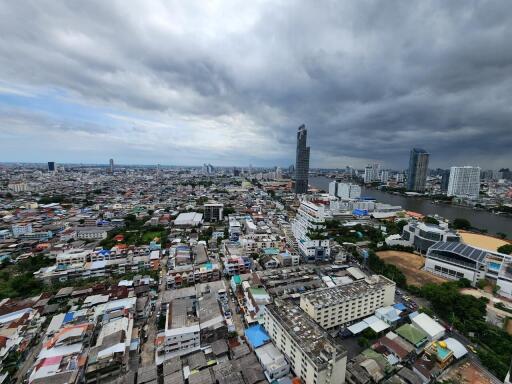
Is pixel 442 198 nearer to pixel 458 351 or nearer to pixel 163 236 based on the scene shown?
pixel 458 351

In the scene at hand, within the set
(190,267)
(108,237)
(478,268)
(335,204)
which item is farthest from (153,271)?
(335,204)

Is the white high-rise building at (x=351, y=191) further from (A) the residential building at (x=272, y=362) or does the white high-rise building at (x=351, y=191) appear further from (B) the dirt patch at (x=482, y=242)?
(A) the residential building at (x=272, y=362)

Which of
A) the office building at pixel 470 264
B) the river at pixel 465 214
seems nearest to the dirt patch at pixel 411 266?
the office building at pixel 470 264

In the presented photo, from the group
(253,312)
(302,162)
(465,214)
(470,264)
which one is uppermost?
(302,162)

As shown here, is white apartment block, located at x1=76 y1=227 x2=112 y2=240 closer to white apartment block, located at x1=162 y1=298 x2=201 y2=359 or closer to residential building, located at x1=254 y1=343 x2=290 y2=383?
white apartment block, located at x1=162 y1=298 x2=201 y2=359

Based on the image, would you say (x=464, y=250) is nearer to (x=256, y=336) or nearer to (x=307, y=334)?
(x=307, y=334)

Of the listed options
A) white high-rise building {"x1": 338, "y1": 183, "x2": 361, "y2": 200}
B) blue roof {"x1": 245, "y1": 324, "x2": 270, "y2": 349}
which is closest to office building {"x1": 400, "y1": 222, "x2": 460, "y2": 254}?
blue roof {"x1": 245, "y1": 324, "x2": 270, "y2": 349}

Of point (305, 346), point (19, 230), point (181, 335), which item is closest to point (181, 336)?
point (181, 335)
